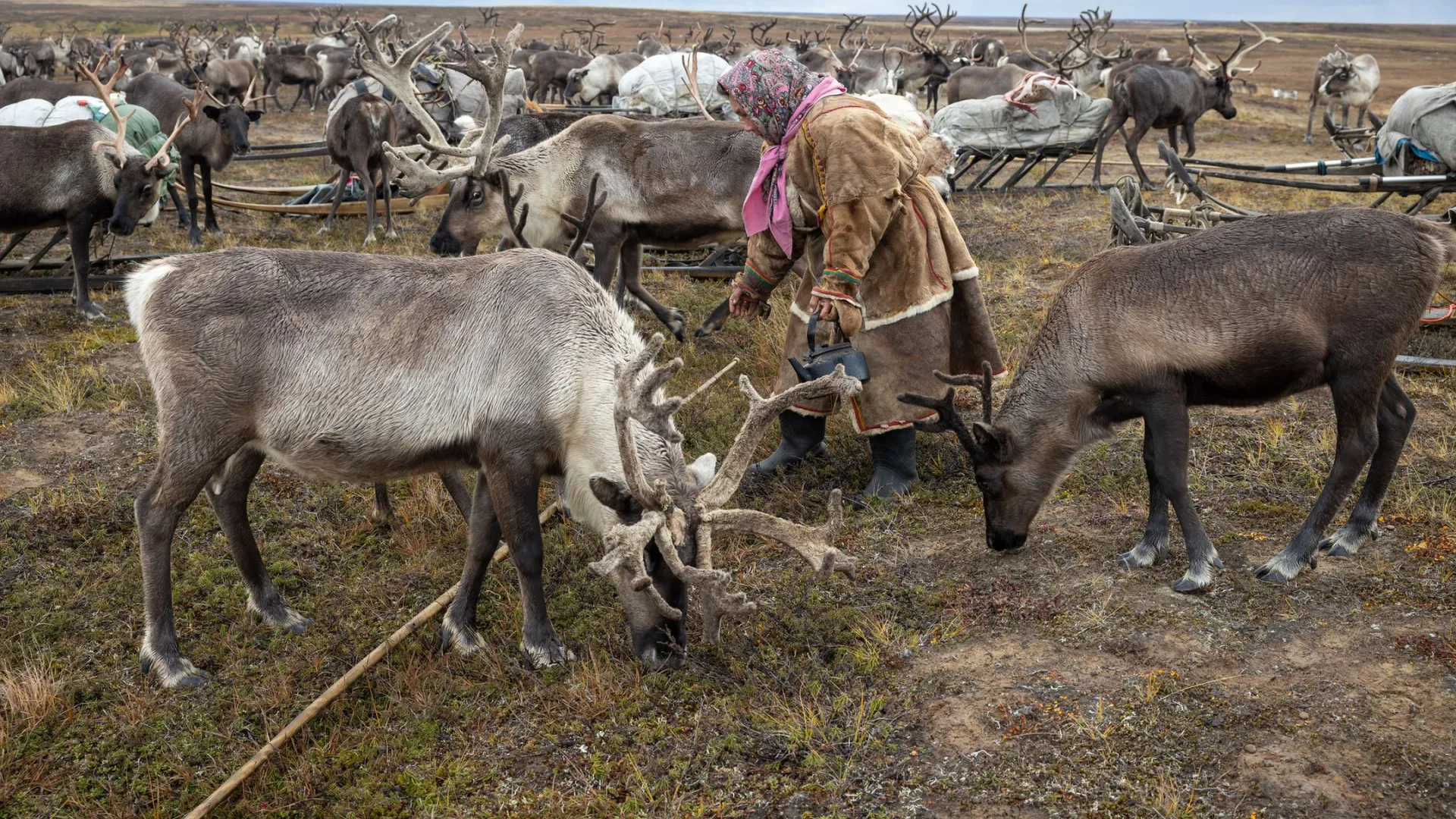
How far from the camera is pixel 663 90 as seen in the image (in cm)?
1656

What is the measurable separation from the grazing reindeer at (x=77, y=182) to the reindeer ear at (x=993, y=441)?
7401 mm

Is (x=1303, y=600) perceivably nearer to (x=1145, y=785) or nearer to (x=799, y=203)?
(x=1145, y=785)

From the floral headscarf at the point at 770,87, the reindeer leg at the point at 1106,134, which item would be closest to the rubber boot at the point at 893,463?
the floral headscarf at the point at 770,87

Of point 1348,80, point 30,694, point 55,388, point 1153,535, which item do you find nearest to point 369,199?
point 55,388

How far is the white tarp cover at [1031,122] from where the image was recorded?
559 inches

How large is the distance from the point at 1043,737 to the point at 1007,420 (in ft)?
4.74

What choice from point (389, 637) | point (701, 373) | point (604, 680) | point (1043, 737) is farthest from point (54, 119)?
point (1043, 737)

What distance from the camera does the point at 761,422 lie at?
3.69 m

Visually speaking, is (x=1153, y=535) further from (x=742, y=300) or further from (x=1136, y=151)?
(x=1136, y=151)

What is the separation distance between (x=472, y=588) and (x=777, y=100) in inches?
94.5

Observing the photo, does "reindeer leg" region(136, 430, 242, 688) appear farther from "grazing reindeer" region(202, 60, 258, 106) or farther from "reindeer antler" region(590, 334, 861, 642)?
"grazing reindeer" region(202, 60, 258, 106)

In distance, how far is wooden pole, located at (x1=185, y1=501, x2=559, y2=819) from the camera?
3.44 m

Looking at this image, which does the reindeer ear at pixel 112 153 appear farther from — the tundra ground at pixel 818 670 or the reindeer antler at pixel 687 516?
the reindeer antler at pixel 687 516

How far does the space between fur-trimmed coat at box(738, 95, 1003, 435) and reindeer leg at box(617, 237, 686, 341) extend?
240 centimetres
